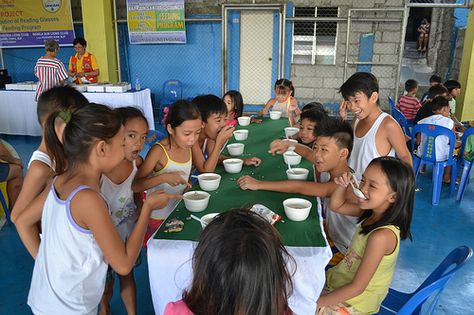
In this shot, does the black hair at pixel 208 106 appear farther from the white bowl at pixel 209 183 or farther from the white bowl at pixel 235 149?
the white bowl at pixel 209 183

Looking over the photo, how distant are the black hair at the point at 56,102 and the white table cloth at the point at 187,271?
927mm

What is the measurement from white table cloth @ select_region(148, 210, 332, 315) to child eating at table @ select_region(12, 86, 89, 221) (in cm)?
64

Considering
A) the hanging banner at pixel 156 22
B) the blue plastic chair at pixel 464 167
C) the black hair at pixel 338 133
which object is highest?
the hanging banner at pixel 156 22

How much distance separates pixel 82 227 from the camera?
4.25 ft

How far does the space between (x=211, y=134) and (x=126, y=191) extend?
0.83m

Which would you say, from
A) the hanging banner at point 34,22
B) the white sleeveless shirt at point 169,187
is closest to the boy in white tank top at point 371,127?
the white sleeveless shirt at point 169,187

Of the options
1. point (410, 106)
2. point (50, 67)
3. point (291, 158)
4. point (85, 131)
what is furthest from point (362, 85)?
point (50, 67)

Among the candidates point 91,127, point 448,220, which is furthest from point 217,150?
point 448,220

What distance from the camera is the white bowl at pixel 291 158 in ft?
7.80

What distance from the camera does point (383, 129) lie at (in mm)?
2283

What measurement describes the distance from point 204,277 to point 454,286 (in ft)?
7.74

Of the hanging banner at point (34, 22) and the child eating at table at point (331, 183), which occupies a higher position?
the hanging banner at point (34, 22)

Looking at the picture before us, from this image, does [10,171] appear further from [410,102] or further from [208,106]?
[410,102]

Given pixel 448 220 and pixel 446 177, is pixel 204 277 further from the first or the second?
pixel 446 177
